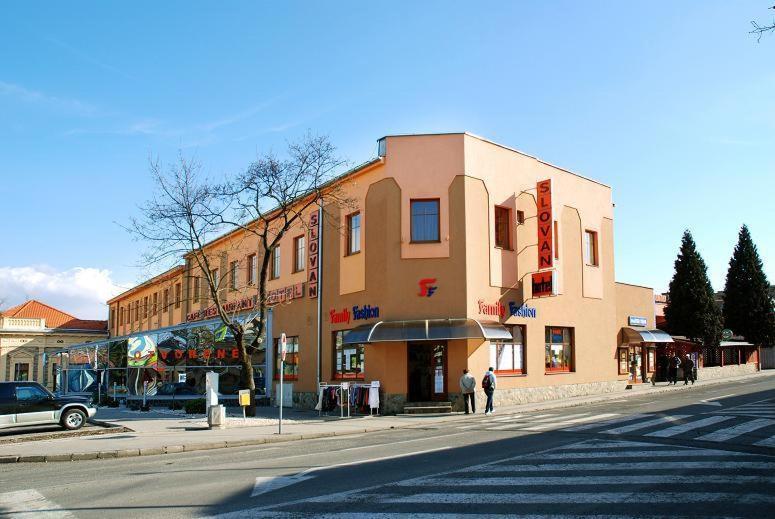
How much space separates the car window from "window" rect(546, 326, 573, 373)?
18.8 metres

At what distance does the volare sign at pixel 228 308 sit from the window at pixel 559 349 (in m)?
15.4

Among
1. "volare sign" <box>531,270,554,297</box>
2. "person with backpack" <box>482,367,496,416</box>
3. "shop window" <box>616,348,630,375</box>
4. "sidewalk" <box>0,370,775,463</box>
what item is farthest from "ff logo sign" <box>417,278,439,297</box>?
"shop window" <box>616,348,630,375</box>

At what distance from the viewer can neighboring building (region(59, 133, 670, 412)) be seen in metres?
24.3

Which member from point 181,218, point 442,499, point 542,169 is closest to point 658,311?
point 542,169

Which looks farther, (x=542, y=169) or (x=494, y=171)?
(x=542, y=169)

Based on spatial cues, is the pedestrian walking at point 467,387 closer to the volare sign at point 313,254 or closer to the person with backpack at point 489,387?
the person with backpack at point 489,387

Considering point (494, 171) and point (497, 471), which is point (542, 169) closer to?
point (494, 171)

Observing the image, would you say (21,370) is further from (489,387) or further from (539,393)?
(489,387)

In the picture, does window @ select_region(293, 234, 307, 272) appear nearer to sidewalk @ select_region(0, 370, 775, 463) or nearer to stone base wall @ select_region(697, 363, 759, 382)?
sidewalk @ select_region(0, 370, 775, 463)

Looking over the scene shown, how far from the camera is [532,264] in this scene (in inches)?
1063

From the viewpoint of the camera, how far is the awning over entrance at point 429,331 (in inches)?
902

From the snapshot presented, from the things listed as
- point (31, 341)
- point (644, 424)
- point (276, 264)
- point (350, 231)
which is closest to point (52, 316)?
point (31, 341)

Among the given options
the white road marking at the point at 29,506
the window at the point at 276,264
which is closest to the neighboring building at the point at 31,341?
the window at the point at 276,264

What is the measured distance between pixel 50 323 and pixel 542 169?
66.4 metres
